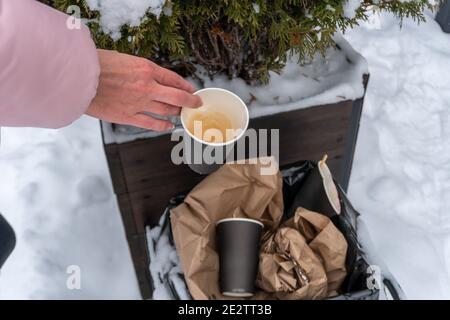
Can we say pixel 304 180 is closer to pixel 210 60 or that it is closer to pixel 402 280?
pixel 210 60

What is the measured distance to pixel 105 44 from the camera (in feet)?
4.21

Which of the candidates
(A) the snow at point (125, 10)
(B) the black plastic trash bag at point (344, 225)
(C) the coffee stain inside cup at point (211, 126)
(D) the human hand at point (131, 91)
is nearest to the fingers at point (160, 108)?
(D) the human hand at point (131, 91)

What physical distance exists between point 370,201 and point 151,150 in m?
1.09

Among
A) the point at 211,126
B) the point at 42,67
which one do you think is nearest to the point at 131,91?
the point at 42,67

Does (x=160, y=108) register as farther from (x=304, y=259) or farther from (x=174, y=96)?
(x=304, y=259)

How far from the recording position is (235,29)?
54.5 inches

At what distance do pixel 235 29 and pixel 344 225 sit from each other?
0.63 meters

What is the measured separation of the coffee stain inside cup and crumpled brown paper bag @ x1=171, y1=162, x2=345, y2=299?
0.10m

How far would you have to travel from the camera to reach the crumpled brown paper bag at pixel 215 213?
1.32 meters

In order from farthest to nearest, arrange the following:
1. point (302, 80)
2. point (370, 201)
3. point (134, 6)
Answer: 1. point (370, 201)
2. point (302, 80)
3. point (134, 6)

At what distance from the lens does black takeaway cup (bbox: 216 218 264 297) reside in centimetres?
132

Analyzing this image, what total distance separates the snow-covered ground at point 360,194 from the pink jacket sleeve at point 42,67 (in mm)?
1075

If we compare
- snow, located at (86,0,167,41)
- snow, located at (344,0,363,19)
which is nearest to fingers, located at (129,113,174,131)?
snow, located at (86,0,167,41)
